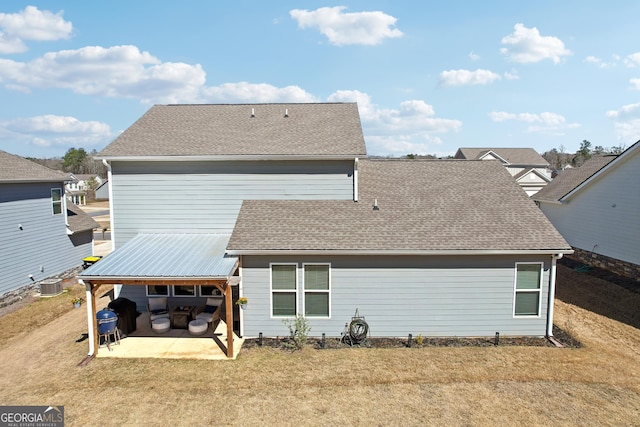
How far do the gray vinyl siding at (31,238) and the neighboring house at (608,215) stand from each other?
26.8m

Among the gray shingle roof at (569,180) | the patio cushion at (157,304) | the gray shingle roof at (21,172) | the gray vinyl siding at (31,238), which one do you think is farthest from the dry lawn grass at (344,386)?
the gray shingle roof at (569,180)

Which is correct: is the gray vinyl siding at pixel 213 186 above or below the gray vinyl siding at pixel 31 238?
above

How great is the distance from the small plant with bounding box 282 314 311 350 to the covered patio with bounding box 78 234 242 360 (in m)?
1.52

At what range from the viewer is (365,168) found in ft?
48.3

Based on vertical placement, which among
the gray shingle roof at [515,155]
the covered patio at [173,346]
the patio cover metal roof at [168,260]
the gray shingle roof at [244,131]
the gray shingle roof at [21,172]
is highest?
the gray shingle roof at [515,155]

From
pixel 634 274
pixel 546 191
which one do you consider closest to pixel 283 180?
pixel 634 274

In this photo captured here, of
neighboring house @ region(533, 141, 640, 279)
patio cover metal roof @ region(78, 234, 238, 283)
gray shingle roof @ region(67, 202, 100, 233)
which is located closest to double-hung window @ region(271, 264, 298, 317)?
patio cover metal roof @ region(78, 234, 238, 283)

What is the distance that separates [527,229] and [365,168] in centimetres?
623

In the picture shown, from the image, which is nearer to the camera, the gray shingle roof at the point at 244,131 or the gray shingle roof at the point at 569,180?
the gray shingle roof at the point at 244,131

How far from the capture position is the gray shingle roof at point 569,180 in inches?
881

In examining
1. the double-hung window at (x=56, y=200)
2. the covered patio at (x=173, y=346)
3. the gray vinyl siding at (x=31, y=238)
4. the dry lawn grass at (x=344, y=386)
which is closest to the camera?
the dry lawn grass at (x=344, y=386)

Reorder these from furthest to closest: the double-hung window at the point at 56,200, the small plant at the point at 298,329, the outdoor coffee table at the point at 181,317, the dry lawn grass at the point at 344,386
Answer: the double-hung window at the point at 56,200
the outdoor coffee table at the point at 181,317
the small plant at the point at 298,329
the dry lawn grass at the point at 344,386

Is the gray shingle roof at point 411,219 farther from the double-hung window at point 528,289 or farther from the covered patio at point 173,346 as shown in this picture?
the covered patio at point 173,346

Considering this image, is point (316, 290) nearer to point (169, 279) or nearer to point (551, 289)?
point (169, 279)
